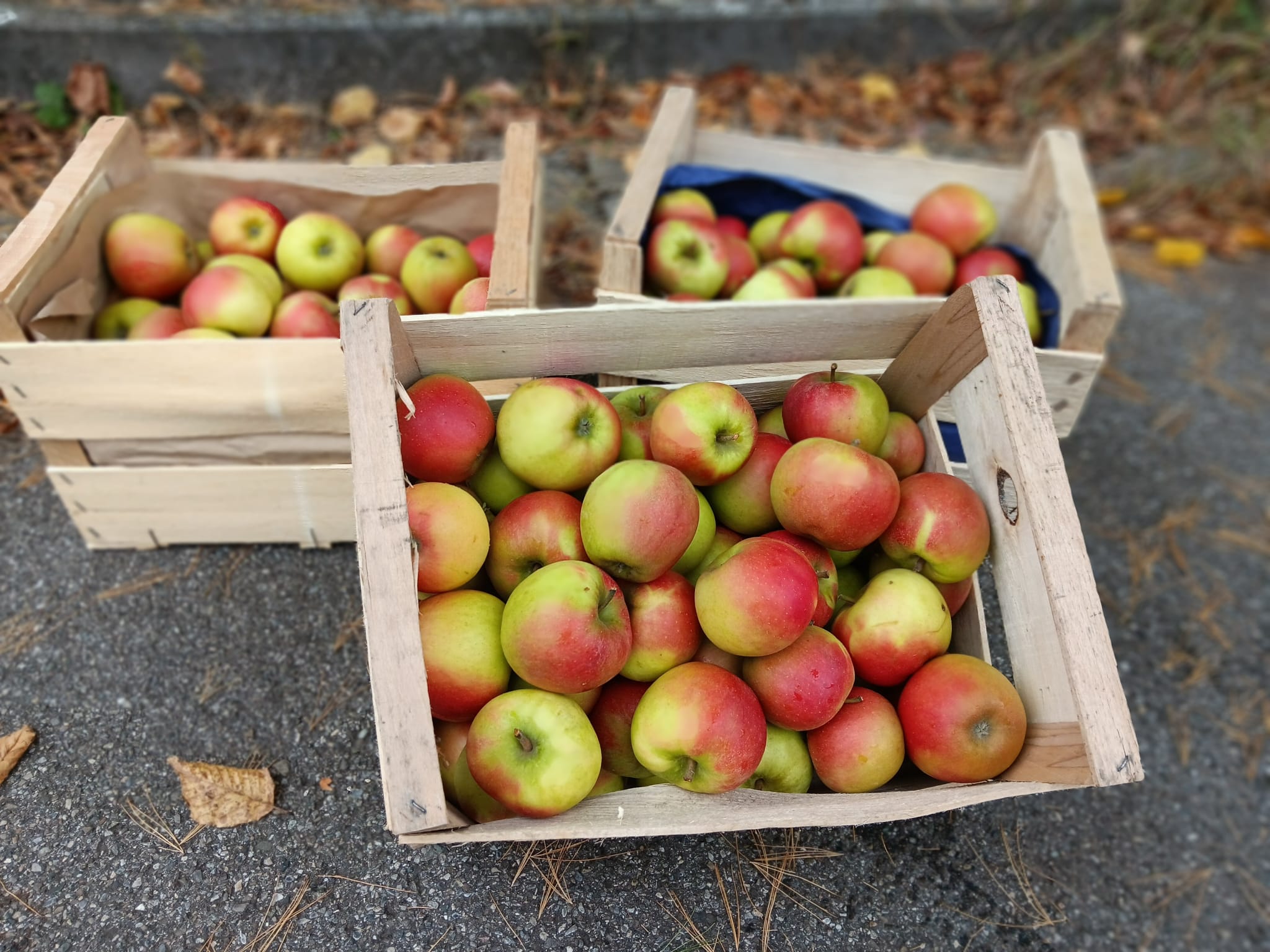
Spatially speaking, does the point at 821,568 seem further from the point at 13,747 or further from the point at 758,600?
the point at 13,747

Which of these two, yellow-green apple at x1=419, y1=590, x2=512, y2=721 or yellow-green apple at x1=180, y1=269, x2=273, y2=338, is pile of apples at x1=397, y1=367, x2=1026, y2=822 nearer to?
yellow-green apple at x1=419, y1=590, x2=512, y2=721

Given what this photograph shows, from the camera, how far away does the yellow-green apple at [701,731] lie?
1.39 m

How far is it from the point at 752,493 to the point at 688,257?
0.94 m

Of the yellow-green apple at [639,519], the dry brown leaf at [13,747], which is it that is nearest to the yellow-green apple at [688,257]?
the yellow-green apple at [639,519]

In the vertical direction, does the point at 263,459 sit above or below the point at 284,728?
above

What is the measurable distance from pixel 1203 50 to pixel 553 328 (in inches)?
182

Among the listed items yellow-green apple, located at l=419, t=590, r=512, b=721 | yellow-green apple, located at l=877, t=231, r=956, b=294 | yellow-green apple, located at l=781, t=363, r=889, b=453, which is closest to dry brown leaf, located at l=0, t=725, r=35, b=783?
yellow-green apple, located at l=419, t=590, r=512, b=721

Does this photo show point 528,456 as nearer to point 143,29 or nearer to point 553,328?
point 553,328

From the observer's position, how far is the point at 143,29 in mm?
3305

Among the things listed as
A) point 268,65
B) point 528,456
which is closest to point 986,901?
point 528,456

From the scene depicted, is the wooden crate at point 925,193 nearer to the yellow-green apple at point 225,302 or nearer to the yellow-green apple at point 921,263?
the yellow-green apple at point 921,263

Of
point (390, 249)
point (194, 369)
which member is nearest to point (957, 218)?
point (390, 249)

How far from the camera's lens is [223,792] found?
186 cm

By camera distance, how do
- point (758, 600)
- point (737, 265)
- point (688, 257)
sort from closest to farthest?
point (758, 600) → point (688, 257) → point (737, 265)
